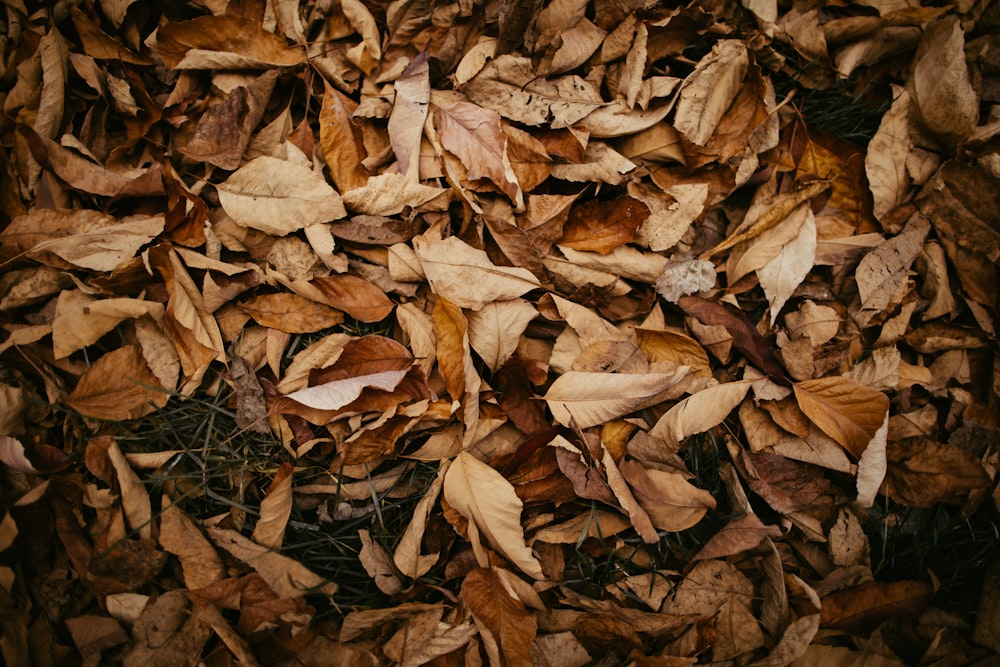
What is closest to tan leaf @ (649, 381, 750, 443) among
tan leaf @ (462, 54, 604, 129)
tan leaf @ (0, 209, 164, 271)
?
tan leaf @ (462, 54, 604, 129)

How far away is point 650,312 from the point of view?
162cm

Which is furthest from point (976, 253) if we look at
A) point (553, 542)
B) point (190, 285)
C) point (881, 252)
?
point (190, 285)

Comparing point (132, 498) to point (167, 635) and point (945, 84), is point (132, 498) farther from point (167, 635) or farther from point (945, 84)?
point (945, 84)

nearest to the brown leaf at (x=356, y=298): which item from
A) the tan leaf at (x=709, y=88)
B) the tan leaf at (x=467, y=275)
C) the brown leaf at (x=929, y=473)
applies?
the tan leaf at (x=467, y=275)

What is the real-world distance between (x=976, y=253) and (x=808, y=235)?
1.59ft

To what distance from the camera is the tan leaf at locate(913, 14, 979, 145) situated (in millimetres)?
1644

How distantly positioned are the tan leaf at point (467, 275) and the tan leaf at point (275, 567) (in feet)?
2.56

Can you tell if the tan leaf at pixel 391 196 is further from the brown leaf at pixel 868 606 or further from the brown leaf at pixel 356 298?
the brown leaf at pixel 868 606

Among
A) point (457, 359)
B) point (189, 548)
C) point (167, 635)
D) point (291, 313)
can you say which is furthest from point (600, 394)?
point (167, 635)

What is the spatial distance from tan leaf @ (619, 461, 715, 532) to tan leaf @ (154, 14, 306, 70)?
59.5 inches

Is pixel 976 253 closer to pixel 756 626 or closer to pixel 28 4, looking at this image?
pixel 756 626

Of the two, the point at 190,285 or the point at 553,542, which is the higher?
the point at 190,285

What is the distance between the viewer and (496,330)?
1493 mm

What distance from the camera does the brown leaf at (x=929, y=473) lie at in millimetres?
1510
